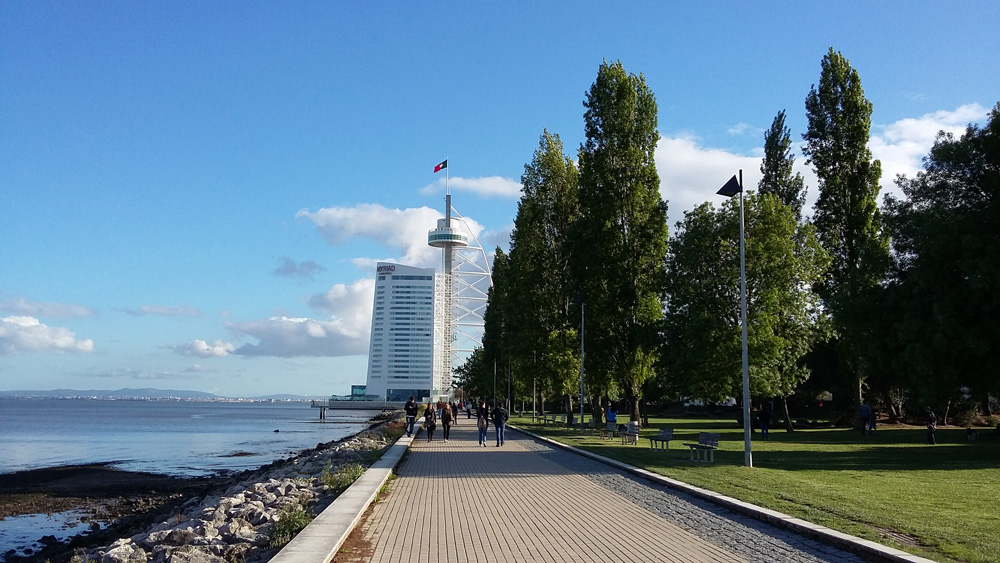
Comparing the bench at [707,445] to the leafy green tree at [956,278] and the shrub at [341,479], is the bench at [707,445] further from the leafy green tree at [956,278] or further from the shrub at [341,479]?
the shrub at [341,479]

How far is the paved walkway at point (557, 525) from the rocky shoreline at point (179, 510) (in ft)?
4.75

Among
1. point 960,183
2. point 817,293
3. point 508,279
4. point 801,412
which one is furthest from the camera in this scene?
point 801,412

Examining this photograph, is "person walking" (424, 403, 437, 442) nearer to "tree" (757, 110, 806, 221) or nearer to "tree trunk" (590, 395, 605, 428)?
"tree trunk" (590, 395, 605, 428)

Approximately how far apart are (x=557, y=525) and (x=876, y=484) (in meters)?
8.55

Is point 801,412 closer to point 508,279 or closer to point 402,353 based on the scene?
point 508,279

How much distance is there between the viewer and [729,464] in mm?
20344

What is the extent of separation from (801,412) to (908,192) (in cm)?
4065

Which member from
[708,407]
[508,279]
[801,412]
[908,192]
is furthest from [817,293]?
[708,407]

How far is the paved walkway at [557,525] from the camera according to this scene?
29.6 feet

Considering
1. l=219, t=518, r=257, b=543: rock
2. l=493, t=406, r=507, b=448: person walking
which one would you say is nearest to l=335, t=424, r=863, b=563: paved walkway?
l=219, t=518, r=257, b=543: rock

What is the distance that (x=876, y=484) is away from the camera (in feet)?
52.4

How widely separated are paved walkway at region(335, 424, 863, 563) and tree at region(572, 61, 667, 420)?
19.3 meters

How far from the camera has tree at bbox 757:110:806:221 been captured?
4744 cm

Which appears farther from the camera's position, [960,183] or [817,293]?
[817,293]
